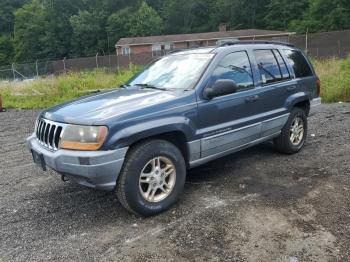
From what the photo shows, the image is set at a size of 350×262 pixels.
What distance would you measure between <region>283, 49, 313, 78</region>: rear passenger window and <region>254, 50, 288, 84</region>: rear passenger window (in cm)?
37

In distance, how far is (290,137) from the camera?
242 inches

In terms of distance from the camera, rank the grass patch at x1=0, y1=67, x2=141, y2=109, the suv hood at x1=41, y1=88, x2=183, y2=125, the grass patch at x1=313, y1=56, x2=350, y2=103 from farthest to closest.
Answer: the grass patch at x1=0, y1=67, x2=141, y2=109
the grass patch at x1=313, y1=56, x2=350, y2=103
the suv hood at x1=41, y1=88, x2=183, y2=125

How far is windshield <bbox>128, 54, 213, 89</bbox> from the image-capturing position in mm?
4770

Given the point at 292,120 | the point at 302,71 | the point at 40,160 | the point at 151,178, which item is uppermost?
the point at 302,71

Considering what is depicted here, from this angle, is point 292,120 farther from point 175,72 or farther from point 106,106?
point 106,106

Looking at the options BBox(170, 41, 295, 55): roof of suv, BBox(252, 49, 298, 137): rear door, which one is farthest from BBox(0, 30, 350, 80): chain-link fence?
BBox(252, 49, 298, 137): rear door

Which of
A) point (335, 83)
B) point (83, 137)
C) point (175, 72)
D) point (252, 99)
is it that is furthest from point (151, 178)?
point (335, 83)

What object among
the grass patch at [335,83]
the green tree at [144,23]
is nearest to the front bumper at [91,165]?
the grass patch at [335,83]

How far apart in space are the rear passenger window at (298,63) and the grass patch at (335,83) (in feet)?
18.2

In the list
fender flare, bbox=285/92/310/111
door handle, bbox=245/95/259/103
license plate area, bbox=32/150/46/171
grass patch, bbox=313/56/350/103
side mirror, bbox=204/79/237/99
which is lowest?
grass patch, bbox=313/56/350/103

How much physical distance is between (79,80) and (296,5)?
53.8m

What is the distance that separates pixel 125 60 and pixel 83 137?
2746cm

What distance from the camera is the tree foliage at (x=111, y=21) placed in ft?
218

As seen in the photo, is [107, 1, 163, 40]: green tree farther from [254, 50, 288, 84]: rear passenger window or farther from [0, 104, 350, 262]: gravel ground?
[0, 104, 350, 262]: gravel ground
